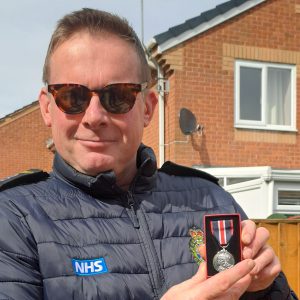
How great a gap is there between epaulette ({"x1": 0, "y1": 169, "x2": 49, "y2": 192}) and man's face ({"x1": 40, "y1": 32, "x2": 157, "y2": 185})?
12cm

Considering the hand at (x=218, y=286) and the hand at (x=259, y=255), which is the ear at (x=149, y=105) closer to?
the hand at (x=259, y=255)

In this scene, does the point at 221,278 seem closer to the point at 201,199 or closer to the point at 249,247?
the point at 249,247

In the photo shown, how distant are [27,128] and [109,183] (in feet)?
86.8

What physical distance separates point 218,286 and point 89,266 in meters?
0.48

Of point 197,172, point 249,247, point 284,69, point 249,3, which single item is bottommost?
point 249,247

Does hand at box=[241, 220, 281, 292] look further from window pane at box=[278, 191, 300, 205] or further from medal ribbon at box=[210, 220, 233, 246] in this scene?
window pane at box=[278, 191, 300, 205]

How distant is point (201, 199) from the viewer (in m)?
2.03

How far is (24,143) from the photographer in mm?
27344

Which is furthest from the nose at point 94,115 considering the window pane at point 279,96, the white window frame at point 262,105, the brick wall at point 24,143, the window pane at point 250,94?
the brick wall at point 24,143

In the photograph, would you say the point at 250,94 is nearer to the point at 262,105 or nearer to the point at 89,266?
the point at 262,105

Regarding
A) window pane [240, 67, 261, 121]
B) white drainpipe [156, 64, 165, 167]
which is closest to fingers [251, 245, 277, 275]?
white drainpipe [156, 64, 165, 167]

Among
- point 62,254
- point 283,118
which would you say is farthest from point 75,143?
point 283,118

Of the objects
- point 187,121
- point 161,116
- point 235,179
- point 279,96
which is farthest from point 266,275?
point 279,96

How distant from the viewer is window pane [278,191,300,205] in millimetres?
9820
